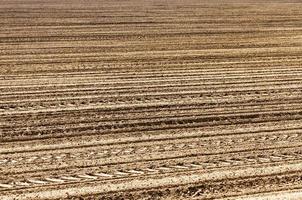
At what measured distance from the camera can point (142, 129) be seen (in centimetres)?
759

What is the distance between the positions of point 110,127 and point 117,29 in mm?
8641

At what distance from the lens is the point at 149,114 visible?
8211 mm

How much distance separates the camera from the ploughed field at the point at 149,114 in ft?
20.1

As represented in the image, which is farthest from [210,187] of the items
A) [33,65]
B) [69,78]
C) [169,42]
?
[169,42]

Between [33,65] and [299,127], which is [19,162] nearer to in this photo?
[299,127]

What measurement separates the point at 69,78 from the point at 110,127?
2.73 meters

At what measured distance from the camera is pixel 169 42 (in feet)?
46.3

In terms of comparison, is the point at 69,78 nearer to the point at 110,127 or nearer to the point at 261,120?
the point at 110,127

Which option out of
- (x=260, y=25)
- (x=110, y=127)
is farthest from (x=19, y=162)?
(x=260, y=25)

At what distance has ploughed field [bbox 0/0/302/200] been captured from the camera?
20.1 feet

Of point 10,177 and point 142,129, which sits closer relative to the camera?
point 10,177

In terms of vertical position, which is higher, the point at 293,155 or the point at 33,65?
the point at 33,65

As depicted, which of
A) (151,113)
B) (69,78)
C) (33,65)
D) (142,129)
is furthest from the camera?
(33,65)

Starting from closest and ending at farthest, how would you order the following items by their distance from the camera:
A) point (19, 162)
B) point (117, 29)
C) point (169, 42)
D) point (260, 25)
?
point (19, 162), point (169, 42), point (117, 29), point (260, 25)
